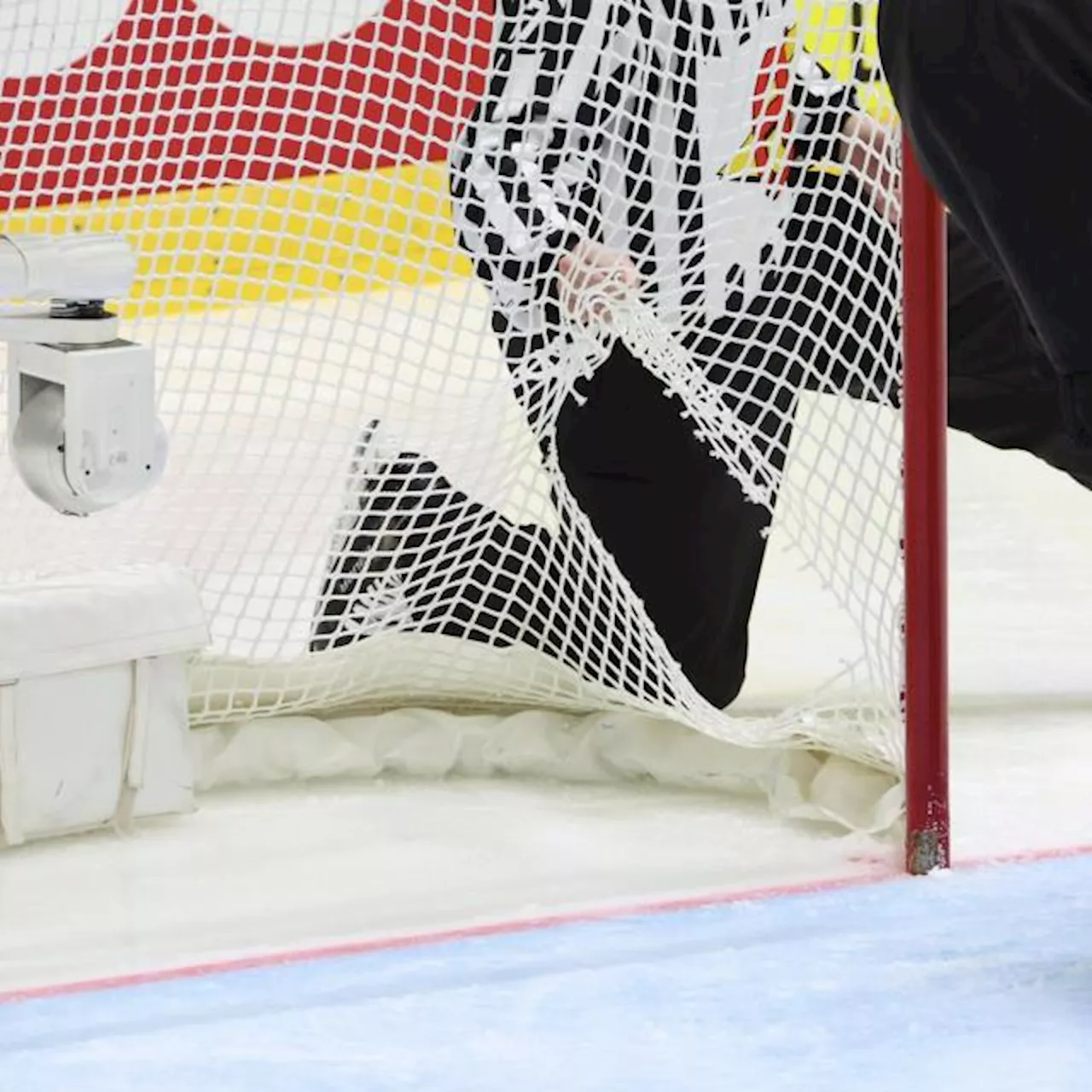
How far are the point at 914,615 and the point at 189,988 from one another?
1.99ft

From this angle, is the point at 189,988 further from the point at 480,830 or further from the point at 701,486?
the point at 701,486

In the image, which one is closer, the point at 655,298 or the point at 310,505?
the point at 655,298

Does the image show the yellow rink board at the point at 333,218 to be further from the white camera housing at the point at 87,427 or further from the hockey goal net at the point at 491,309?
the white camera housing at the point at 87,427

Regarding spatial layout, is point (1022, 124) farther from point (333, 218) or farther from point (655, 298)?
point (333, 218)

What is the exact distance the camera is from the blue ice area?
1.44m

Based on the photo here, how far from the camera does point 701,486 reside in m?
2.23

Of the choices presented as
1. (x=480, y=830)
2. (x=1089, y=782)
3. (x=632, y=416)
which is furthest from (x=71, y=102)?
(x=1089, y=782)

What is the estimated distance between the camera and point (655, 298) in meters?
1.98

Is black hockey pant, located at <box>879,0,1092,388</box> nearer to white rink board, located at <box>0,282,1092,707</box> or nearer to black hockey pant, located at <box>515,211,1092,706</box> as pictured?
white rink board, located at <box>0,282,1092,707</box>

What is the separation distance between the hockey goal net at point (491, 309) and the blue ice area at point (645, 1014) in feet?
0.83

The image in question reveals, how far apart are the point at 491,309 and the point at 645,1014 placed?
A: 742 mm

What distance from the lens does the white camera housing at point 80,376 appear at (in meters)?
1.34

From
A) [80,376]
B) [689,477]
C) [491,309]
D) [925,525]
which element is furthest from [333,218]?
[80,376]

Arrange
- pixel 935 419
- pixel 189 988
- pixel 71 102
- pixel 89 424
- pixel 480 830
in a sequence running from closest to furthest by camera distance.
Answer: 1. pixel 89 424
2. pixel 189 988
3. pixel 935 419
4. pixel 480 830
5. pixel 71 102
